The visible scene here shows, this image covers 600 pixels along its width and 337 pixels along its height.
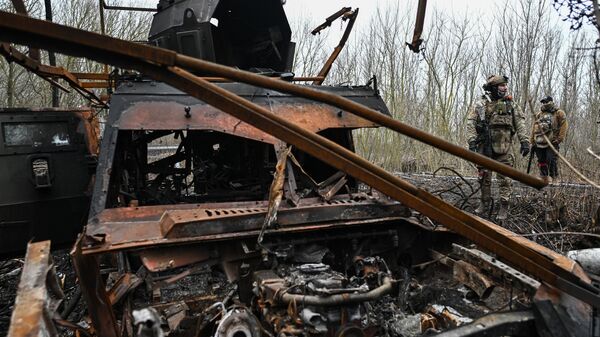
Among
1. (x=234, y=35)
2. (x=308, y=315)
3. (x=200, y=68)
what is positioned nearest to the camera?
(x=200, y=68)

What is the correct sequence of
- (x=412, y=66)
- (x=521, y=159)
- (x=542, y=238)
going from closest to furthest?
(x=542, y=238), (x=521, y=159), (x=412, y=66)

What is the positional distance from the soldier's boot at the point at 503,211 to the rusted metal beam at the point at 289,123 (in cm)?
417

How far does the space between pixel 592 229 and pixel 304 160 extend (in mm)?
3573

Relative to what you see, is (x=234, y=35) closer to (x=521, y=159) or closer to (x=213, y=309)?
(x=213, y=309)

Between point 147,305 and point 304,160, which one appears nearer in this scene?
point 147,305

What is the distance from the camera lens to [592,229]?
545 cm

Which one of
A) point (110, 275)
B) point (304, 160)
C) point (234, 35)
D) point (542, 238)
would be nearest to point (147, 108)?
point (110, 275)

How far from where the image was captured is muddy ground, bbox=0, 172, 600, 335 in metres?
3.35

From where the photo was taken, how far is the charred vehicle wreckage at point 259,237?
203 cm

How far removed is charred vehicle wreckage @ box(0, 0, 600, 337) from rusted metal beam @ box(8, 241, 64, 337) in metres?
0.01

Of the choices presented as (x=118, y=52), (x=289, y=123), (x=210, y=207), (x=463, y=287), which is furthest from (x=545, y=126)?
(x=118, y=52)

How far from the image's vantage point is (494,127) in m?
6.79

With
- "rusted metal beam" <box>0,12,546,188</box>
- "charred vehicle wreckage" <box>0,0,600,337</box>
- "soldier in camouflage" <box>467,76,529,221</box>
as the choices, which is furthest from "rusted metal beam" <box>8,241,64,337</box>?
"soldier in camouflage" <box>467,76,529,221</box>

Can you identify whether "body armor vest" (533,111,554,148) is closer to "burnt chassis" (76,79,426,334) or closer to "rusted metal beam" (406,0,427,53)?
"burnt chassis" (76,79,426,334)
